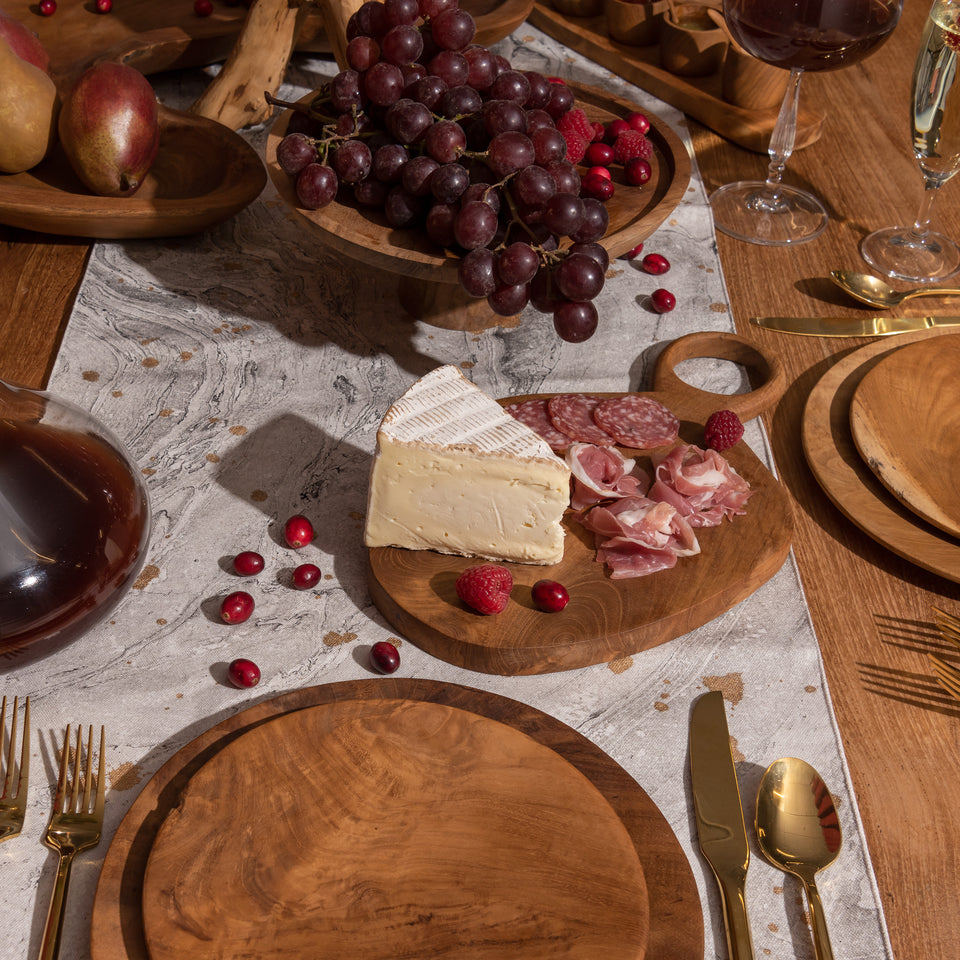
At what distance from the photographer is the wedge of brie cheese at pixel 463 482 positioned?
3.79 ft

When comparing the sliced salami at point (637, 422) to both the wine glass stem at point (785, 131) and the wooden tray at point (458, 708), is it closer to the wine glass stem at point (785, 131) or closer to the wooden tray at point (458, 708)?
the wooden tray at point (458, 708)

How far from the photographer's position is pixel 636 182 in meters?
1.55

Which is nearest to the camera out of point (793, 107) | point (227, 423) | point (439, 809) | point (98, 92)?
point (439, 809)

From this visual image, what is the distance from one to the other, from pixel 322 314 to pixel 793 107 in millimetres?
966

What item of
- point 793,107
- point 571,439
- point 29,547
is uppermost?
point 793,107

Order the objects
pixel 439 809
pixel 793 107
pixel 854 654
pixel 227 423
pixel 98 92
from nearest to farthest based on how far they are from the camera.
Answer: pixel 439 809
pixel 854 654
pixel 227 423
pixel 98 92
pixel 793 107

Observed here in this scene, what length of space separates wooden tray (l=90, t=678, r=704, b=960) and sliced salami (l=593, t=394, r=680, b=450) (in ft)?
1.55

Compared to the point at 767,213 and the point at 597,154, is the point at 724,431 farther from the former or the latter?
the point at 767,213

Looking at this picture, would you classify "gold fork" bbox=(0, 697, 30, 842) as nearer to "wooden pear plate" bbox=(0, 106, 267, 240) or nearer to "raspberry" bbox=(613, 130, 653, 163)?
"wooden pear plate" bbox=(0, 106, 267, 240)

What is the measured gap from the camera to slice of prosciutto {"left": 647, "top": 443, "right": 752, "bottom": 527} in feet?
4.22

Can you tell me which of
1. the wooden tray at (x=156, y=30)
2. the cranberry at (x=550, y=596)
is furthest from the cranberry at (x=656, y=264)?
the cranberry at (x=550, y=596)

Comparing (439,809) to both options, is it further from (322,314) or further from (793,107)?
(793,107)

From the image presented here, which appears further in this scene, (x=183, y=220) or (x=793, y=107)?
(x=793, y=107)

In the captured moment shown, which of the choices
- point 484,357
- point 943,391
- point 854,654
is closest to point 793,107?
point 943,391
